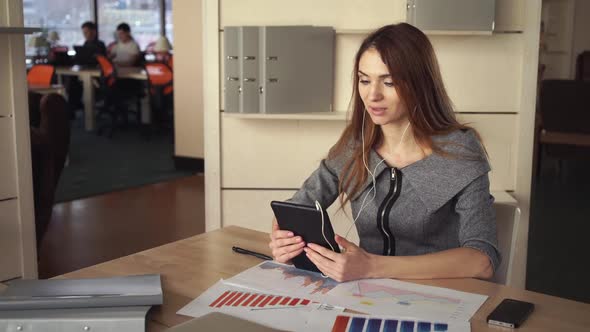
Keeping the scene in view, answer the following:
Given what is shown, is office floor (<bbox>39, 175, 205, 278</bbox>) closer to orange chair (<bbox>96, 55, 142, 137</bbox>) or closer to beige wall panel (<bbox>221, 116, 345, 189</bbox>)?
beige wall panel (<bbox>221, 116, 345, 189</bbox>)

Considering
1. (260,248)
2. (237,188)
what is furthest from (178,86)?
(260,248)

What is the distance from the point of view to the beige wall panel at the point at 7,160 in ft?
11.1

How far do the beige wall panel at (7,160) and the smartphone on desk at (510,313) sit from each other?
259cm

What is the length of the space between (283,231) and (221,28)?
6.27 feet

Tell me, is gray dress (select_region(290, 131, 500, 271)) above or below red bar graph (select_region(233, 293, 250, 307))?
above

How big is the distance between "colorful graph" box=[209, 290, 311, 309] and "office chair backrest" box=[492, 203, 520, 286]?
72 cm

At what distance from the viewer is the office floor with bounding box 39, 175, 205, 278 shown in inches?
187

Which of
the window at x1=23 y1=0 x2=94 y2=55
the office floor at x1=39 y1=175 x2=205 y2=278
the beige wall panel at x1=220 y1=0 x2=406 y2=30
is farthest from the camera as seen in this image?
the window at x1=23 y1=0 x2=94 y2=55

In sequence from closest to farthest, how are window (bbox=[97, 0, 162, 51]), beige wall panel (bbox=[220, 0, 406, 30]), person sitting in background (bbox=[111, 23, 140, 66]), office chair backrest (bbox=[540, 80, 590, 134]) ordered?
beige wall panel (bbox=[220, 0, 406, 30]), office chair backrest (bbox=[540, 80, 590, 134]), person sitting in background (bbox=[111, 23, 140, 66]), window (bbox=[97, 0, 162, 51])

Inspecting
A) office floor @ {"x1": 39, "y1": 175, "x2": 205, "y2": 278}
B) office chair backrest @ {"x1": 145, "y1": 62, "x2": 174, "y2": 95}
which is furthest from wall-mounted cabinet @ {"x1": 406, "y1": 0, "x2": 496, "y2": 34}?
office chair backrest @ {"x1": 145, "y1": 62, "x2": 174, "y2": 95}

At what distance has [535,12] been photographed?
3322 mm

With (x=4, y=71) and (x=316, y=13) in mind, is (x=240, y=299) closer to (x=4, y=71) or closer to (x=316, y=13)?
(x=316, y=13)

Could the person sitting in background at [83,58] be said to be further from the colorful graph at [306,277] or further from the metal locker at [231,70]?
the colorful graph at [306,277]

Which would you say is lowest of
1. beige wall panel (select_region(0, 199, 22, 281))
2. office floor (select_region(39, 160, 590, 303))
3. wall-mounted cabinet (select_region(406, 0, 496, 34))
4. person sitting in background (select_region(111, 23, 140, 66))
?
office floor (select_region(39, 160, 590, 303))
